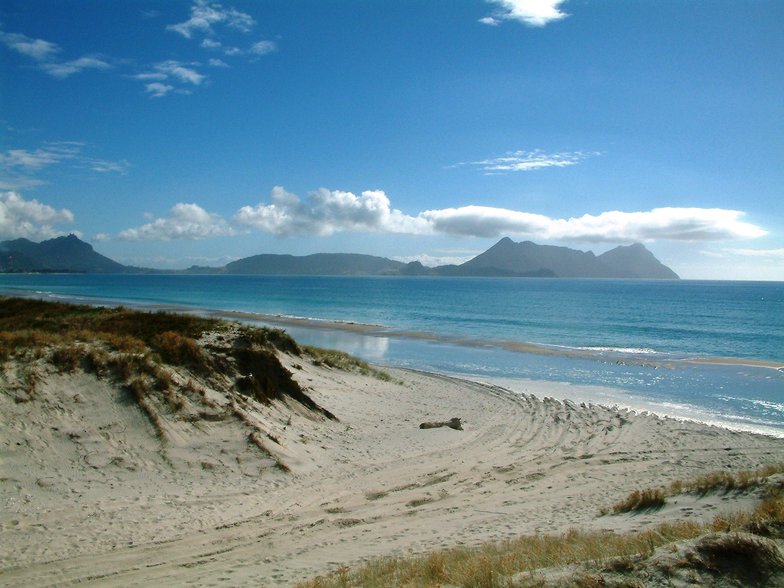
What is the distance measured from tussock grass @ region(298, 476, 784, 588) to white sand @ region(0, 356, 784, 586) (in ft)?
3.47

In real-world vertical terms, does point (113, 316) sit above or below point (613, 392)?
above

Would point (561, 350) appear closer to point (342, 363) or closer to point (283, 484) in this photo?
point (342, 363)

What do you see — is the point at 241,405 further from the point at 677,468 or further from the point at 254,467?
the point at 677,468

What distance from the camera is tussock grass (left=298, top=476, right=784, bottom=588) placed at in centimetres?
556

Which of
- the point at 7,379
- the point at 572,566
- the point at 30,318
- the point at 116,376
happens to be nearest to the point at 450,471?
the point at 572,566

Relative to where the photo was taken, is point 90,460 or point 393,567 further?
point 90,460

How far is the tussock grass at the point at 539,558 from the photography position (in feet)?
18.2

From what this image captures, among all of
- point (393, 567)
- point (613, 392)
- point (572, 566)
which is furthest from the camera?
point (613, 392)

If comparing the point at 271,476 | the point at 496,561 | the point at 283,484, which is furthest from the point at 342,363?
the point at 496,561

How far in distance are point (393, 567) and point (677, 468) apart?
9.73 meters

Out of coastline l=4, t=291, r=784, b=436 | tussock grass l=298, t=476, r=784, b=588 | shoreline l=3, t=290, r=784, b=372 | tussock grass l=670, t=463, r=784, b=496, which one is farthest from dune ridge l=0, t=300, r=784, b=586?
shoreline l=3, t=290, r=784, b=372

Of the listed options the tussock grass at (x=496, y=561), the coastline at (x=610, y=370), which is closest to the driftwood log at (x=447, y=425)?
the coastline at (x=610, y=370)

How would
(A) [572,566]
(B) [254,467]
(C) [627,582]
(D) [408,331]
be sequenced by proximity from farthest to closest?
1. (D) [408,331]
2. (B) [254,467]
3. (A) [572,566]
4. (C) [627,582]

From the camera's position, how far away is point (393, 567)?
6906 millimetres
